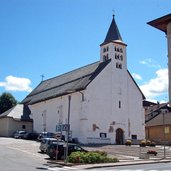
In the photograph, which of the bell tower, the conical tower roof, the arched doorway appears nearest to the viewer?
the arched doorway

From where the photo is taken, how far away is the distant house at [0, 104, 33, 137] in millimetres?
65750

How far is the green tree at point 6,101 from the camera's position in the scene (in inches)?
3421

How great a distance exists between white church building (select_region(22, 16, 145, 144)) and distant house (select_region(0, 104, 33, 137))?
5231 millimetres

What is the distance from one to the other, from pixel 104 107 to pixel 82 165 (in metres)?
28.1

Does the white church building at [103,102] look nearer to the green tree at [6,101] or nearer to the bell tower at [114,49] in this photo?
the bell tower at [114,49]

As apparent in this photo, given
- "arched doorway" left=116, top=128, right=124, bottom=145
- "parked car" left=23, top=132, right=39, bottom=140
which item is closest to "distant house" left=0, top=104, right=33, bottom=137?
"parked car" left=23, top=132, right=39, bottom=140

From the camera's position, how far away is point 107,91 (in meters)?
55.9

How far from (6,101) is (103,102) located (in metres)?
38.5

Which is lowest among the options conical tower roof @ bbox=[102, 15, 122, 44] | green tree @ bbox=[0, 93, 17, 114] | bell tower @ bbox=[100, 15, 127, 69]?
green tree @ bbox=[0, 93, 17, 114]

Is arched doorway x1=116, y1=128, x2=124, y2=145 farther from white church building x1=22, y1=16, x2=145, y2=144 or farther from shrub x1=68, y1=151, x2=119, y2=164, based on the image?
shrub x1=68, y1=151, x2=119, y2=164

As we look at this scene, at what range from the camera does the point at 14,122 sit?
6638 cm

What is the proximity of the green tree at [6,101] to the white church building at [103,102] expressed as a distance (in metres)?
25.1

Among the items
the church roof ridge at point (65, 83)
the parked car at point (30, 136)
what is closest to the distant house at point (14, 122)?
the church roof ridge at point (65, 83)

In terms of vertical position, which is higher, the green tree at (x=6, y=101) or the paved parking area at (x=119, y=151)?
the green tree at (x=6, y=101)
